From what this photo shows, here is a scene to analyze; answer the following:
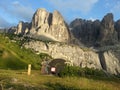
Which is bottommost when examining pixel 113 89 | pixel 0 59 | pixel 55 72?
pixel 113 89

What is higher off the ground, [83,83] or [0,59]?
[0,59]

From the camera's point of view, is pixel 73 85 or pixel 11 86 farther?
pixel 73 85

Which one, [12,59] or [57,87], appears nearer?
[57,87]

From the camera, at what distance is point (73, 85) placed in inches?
861

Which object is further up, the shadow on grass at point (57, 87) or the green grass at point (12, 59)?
the green grass at point (12, 59)

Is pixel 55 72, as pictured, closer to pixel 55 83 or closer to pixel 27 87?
pixel 55 83

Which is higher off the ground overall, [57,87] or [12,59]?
[12,59]

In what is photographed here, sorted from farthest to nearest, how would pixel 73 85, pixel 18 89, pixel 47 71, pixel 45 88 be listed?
pixel 47 71 < pixel 73 85 < pixel 45 88 < pixel 18 89

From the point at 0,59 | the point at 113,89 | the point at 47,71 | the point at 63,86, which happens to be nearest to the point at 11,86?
the point at 63,86

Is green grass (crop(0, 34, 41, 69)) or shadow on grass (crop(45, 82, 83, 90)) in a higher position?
green grass (crop(0, 34, 41, 69))

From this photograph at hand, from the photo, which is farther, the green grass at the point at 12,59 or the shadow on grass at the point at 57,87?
the green grass at the point at 12,59

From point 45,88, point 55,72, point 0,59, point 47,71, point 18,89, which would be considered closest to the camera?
point 18,89

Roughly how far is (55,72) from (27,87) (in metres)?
15.1

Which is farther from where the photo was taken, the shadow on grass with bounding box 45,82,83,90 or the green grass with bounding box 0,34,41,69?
→ the green grass with bounding box 0,34,41,69
